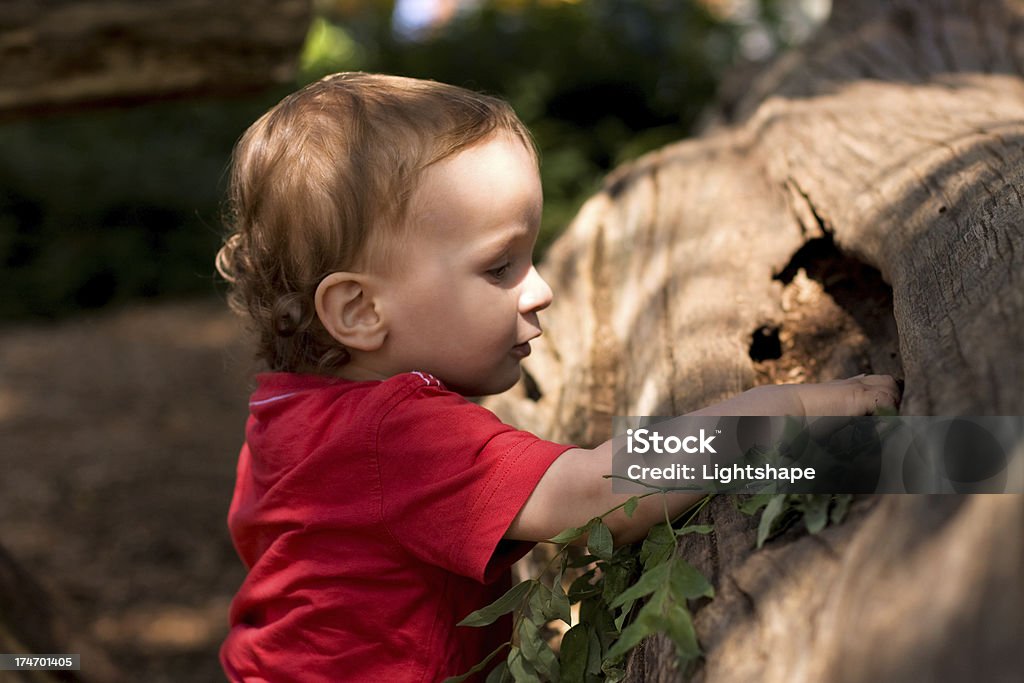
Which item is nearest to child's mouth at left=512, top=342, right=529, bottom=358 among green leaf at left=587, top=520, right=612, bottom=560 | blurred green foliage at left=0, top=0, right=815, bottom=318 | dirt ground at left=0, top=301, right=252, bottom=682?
green leaf at left=587, top=520, right=612, bottom=560

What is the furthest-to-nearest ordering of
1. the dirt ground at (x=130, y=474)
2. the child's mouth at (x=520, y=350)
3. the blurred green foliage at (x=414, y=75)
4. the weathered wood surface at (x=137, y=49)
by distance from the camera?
the blurred green foliage at (x=414, y=75)
the dirt ground at (x=130, y=474)
the weathered wood surface at (x=137, y=49)
the child's mouth at (x=520, y=350)

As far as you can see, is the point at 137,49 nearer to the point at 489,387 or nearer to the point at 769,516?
the point at 489,387

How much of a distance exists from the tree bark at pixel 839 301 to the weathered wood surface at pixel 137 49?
1324mm

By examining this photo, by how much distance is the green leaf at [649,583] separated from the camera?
55.1 inches

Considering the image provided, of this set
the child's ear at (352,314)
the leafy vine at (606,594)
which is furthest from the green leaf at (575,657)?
the child's ear at (352,314)

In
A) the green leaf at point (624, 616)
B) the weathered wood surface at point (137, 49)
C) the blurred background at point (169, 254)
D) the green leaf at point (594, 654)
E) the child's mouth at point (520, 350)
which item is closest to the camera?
the green leaf at point (624, 616)

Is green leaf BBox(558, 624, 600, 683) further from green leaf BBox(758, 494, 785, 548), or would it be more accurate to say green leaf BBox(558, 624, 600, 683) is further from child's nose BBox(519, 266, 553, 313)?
child's nose BBox(519, 266, 553, 313)

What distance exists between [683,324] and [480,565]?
869 mm

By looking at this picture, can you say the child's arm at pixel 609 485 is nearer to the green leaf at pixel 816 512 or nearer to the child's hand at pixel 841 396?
the child's hand at pixel 841 396

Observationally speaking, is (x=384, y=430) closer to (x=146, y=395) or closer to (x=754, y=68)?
(x=754, y=68)

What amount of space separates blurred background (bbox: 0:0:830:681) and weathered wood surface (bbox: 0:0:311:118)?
1.16 meters

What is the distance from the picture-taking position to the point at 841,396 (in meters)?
1.53

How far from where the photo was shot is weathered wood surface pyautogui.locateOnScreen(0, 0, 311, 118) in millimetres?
3393

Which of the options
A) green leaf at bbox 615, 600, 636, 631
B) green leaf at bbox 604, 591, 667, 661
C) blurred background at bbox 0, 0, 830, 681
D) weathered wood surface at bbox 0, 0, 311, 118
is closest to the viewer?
green leaf at bbox 604, 591, 667, 661
